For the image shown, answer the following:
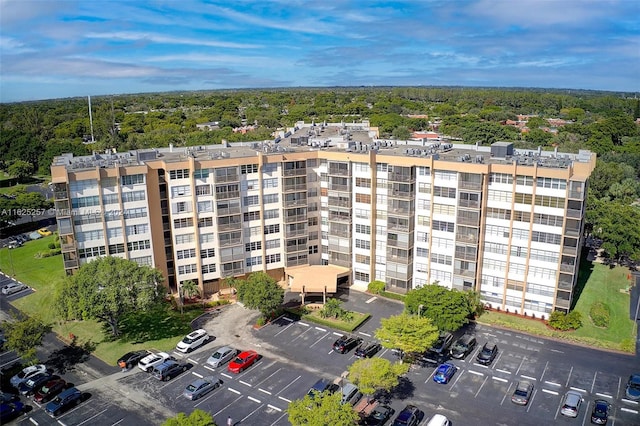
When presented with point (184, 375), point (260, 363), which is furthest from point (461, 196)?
point (184, 375)

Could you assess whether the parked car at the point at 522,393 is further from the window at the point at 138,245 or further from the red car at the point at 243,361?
the window at the point at 138,245

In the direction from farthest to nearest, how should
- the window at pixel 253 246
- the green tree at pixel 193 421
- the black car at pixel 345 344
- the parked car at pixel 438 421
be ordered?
the window at pixel 253 246
the black car at pixel 345 344
the parked car at pixel 438 421
the green tree at pixel 193 421

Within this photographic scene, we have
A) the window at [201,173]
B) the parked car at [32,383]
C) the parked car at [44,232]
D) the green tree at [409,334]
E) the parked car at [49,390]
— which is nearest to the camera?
the parked car at [49,390]

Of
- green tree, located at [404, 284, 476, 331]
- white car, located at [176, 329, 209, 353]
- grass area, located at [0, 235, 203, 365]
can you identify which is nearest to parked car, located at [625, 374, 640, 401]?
green tree, located at [404, 284, 476, 331]

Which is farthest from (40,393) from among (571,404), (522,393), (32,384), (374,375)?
(571,404)

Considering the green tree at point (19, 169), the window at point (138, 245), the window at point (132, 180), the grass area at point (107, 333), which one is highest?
the window at point (132, 180)

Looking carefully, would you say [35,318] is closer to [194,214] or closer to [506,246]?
[194,214]

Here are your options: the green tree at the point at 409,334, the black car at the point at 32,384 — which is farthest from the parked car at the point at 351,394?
the black car at the point at 32,384
